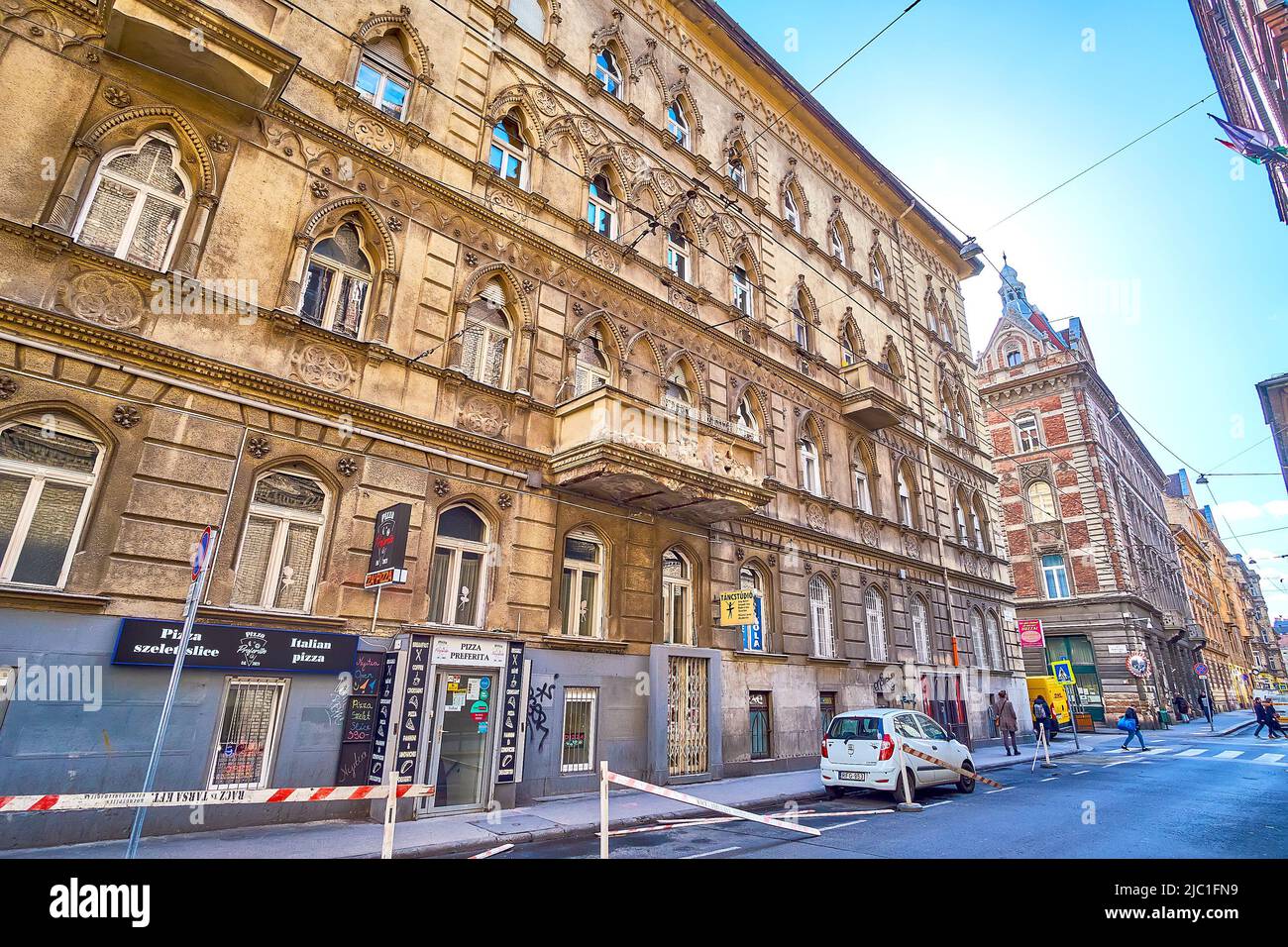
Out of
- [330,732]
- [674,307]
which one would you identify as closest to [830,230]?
[674,307]

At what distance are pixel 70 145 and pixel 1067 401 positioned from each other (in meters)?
50.4

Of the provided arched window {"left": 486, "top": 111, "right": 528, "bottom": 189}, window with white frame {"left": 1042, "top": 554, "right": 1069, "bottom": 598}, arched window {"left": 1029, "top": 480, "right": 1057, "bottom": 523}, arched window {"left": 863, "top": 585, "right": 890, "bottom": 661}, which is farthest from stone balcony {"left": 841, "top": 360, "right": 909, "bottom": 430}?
window with white frame {"left": 1042, "top": 554, "right": 1069, "bottom": 598}

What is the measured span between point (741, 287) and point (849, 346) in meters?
6.43

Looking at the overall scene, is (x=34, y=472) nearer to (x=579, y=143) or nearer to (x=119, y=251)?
(x=119, y=251)

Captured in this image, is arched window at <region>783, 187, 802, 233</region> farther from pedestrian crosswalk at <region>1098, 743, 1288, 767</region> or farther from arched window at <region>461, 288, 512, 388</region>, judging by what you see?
pedestrian crosswalk at <region>1098, 743, 1288, 767</region>

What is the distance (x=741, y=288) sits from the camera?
21.2 meters

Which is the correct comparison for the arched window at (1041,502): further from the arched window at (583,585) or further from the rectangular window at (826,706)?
the arched window at (583,585)

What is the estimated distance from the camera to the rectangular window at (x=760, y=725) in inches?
656

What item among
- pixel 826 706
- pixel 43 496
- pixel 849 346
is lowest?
pixel 826 706

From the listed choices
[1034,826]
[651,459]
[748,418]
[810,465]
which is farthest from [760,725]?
[748,418]

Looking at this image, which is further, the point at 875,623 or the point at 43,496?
the point at 875,623

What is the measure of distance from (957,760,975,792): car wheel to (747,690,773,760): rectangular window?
458 centimetres

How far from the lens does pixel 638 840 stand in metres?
8.94

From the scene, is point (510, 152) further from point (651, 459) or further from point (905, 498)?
point (905, 498)
